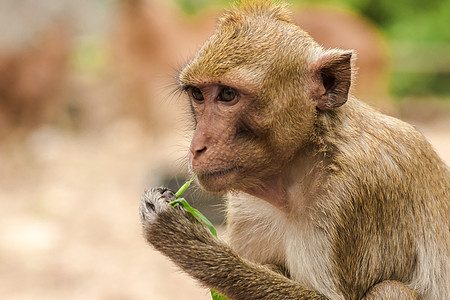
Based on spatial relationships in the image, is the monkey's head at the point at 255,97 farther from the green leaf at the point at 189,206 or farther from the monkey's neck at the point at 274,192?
the green leaf at the point at 189,206

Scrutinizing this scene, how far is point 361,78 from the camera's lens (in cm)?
1884

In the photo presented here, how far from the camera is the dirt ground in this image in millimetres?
8688

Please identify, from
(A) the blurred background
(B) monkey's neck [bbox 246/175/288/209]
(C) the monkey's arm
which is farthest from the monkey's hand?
(A) the blurred background

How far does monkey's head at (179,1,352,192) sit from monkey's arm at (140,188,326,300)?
306 millimetres

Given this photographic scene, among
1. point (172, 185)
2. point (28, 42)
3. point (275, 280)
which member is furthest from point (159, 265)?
point (28, 42)

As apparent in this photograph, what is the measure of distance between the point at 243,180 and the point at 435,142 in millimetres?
9172

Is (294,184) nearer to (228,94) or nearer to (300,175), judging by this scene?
(300,175)

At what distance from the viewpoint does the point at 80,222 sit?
35.0 ft

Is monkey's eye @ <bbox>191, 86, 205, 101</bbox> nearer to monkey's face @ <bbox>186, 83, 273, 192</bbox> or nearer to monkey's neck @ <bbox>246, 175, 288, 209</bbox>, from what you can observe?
monkey's face @ <bbox>186, 83, 273, 192</bbox>

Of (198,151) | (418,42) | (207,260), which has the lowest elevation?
(207,260)

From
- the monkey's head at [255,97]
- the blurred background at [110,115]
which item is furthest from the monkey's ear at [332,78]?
the blurred background at [110,115]

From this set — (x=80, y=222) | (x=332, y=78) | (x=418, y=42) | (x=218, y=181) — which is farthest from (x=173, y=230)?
(x=418, y=42)

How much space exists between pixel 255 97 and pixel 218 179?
50cm

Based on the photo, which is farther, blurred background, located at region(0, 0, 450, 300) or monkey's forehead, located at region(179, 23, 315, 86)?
blurred background, located at region(0, 0, 450, 300)
